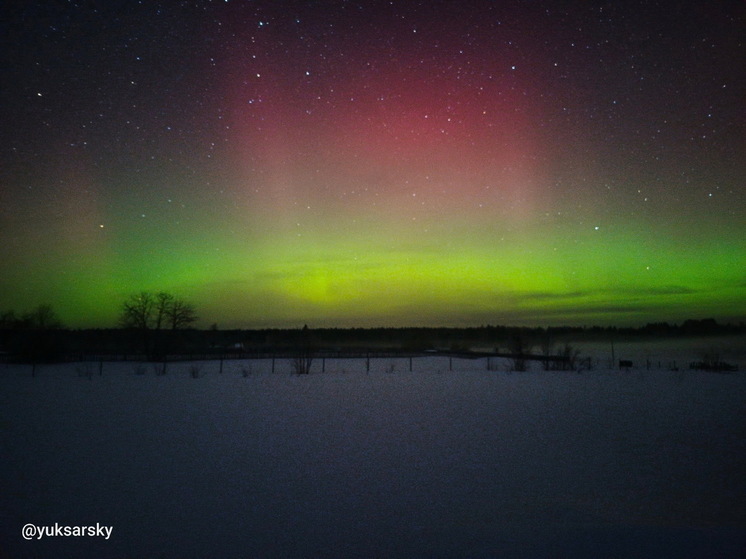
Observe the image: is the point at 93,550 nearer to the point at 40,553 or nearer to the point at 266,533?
the point at 40,553

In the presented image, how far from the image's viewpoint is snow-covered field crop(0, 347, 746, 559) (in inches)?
219

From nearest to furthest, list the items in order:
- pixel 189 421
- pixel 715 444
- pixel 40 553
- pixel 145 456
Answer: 1. pixel 40 553
2. pixel 145 456
3. pixel 715 444
4. pixel 189 421

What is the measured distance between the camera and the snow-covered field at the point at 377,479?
5.57 meters

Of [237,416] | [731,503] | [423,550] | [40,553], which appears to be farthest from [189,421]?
[731,503]

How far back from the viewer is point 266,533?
582 centimetres

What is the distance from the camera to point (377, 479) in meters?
8.02

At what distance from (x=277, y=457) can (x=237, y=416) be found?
18.2 ft

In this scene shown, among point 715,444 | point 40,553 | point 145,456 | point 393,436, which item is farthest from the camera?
point 393,436
